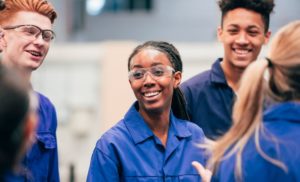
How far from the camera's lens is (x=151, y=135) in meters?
3.74

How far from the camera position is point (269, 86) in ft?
9.37

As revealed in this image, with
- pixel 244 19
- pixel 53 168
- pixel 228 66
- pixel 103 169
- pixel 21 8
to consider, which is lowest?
pixel 53 168

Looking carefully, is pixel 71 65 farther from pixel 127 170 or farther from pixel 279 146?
pixel 279 146

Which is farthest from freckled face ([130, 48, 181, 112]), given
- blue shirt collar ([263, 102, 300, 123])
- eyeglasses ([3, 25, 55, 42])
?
blue shirt collar ([263, 102, 300, 123])

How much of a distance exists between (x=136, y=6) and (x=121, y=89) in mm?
7238

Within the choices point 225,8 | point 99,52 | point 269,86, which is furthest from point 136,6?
point 269,86

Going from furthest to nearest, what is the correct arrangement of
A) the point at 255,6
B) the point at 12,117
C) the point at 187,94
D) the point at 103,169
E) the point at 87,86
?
the point at 87,86 → the point at 255,6 → the point at 187,94 → the point at 103,169 → the point at 12,117

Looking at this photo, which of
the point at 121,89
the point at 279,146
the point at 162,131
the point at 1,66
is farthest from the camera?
the point at 121,89

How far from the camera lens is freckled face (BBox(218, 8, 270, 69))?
4.40 m

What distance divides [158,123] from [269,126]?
1093 mm

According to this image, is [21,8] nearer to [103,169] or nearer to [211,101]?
[103,169]

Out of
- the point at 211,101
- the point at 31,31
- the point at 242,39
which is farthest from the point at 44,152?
the point at 242,39

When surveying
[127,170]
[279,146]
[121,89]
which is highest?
[279,146]

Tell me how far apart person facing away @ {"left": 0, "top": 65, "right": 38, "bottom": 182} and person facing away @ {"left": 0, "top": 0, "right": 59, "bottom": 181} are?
67.0 inches
